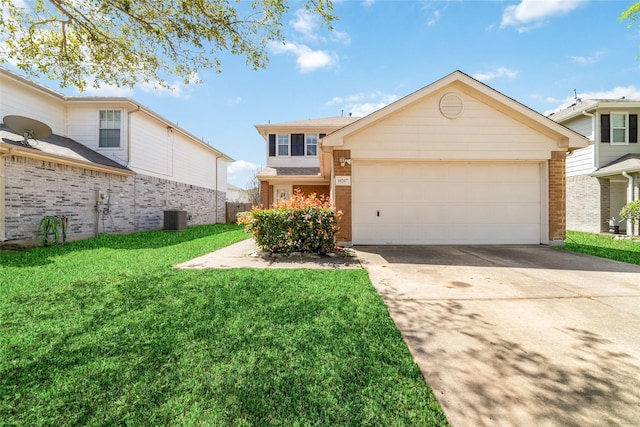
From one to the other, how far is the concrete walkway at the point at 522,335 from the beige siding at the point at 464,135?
356 centimetres

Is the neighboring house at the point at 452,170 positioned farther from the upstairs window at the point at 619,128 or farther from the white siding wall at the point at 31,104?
the white siding wall at the point at 31,104

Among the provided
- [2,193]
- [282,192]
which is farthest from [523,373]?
[282,192]

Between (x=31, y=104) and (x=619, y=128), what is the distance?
25535 mm

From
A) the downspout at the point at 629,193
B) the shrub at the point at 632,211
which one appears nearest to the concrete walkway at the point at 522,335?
the shrub at the point at 632,211

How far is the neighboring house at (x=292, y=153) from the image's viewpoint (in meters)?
15.0

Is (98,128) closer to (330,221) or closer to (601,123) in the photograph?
(330,221)

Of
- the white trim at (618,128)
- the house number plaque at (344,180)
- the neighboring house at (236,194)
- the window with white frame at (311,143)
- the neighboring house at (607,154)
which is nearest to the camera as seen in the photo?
the house number plaque at (344,180)

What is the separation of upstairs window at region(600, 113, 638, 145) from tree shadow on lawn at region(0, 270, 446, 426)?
624 inches

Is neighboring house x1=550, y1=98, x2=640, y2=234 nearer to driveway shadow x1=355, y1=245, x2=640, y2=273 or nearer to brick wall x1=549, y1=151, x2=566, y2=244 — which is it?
brick wall x1=549, y1=151, x2=566, y2=244

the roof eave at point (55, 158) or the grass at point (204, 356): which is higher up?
the roof eave at point (55, 158)

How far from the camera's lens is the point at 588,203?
12.7 m

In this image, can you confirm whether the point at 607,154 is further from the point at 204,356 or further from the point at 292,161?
the point at 204,356

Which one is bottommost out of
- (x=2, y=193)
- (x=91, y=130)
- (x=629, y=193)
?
(x=2, y=193)

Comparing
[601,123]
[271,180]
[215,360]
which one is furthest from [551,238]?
[271,180]
